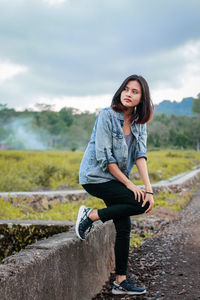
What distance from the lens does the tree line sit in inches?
1684

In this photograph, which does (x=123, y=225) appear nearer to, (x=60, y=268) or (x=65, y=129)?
(x=60, y=268)

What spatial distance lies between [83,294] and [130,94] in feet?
4.69

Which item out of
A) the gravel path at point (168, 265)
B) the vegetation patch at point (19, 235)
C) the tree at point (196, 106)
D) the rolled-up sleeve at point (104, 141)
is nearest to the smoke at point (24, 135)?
the tree at point (196, 106)

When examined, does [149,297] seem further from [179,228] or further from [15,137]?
[15,137]

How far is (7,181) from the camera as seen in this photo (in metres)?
8.35

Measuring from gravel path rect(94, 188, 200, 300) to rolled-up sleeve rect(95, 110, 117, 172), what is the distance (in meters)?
1.05

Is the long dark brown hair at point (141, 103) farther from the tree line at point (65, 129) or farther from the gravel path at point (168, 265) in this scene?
the tree line at point (65, 129)

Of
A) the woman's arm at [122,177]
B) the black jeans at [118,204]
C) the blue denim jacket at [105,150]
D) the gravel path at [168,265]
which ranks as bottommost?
the gravel path at [168,265]

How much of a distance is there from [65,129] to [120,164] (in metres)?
49.8

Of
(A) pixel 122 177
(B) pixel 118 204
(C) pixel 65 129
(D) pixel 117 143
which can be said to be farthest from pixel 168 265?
(C) pixel 65 129

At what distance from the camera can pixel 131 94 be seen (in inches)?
103

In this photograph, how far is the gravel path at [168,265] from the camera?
2897mm

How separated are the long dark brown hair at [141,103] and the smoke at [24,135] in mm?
41171

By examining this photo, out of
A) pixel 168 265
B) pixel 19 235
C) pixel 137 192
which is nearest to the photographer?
pixel 137 192
